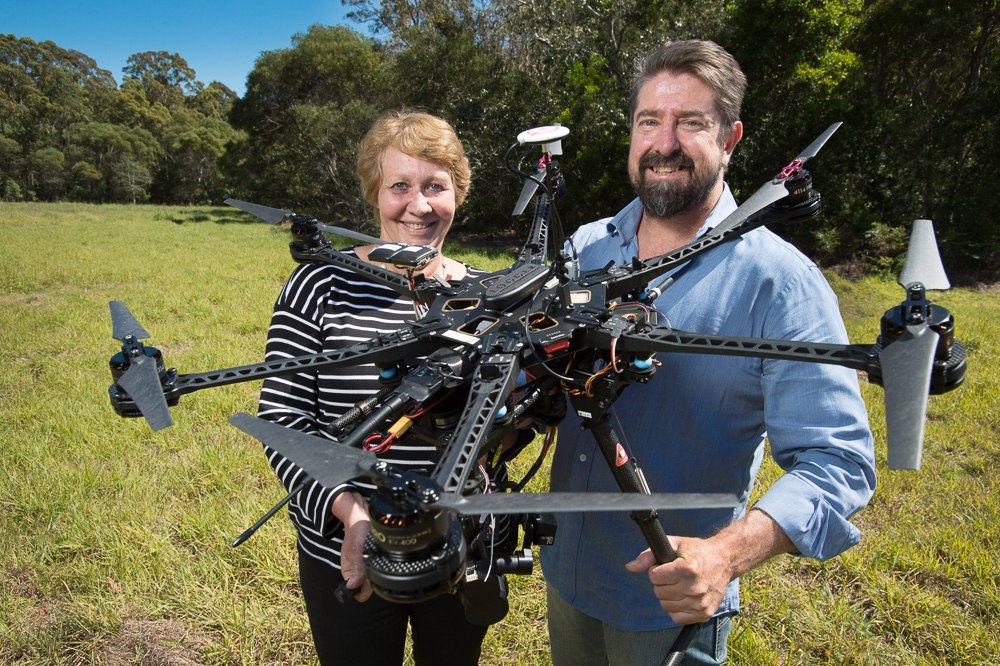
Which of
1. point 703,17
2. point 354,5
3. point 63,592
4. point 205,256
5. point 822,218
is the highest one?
point 354,5

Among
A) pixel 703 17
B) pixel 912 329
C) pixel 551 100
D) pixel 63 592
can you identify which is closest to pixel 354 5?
pixel 551 100

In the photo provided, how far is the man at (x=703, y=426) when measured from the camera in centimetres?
216

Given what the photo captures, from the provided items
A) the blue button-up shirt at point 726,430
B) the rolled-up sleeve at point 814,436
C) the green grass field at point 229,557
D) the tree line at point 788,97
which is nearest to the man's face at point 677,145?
the blue button-up shirt at point 726,430

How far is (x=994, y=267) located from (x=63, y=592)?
25.7 m

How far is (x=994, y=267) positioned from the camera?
19.8 metres

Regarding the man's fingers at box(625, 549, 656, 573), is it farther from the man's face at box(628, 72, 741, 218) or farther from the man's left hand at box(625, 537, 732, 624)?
the man's face at box(628, 72, 741, 218)

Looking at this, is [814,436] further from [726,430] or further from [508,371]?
[508,371]

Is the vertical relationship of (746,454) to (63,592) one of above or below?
above

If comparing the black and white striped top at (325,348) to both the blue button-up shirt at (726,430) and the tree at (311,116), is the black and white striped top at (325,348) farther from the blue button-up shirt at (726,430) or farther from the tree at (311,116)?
the tree at (311,116)

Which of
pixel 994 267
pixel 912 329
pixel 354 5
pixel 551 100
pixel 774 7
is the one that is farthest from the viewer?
pixel 354 5

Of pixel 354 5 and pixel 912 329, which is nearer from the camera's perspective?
pixel 912 329

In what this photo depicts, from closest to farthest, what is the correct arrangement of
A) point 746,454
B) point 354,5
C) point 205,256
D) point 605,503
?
point 605,503 < point 746,454 < point 205,256 < point 354,5

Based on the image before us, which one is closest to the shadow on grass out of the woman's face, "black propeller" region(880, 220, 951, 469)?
the woman's face

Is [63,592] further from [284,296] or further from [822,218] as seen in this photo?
[822,218]
